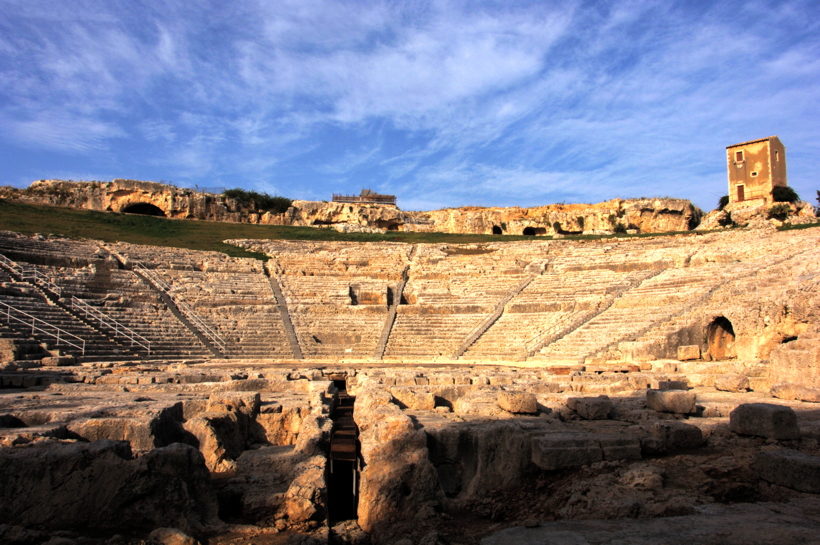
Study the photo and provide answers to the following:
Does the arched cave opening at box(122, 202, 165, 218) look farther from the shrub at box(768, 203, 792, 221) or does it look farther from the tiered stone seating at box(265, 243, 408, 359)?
the shrub at box(768, 203, 792, 221)

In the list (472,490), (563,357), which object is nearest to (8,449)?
(472,490)

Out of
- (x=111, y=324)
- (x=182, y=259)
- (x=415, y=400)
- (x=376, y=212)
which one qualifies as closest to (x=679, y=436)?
(x=415, y=400)

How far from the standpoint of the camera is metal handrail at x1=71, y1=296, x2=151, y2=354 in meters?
Answer: 17.8

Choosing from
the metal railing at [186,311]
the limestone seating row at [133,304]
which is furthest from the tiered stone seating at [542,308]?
the limestone seating row at [133,304]

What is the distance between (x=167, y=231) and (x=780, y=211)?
4053 centimetres

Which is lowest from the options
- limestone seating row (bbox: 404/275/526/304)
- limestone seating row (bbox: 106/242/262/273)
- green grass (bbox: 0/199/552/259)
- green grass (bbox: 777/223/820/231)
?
limestone seating row (bbox: 404/275/526/304)

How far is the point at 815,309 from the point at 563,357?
6.99 metres

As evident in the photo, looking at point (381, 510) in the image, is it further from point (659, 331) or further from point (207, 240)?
point (207, 240)

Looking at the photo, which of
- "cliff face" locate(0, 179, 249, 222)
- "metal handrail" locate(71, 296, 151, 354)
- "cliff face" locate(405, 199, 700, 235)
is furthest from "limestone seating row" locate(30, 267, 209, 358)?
"cliff face" locate(405, 199, 700, 235)

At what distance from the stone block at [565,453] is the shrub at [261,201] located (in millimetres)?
42438

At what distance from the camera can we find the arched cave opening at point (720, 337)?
16.7m

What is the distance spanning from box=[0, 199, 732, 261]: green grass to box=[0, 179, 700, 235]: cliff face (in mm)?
2673

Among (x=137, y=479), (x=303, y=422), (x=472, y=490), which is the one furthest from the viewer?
(x=303, y=422)

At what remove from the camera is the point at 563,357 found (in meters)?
17.4
